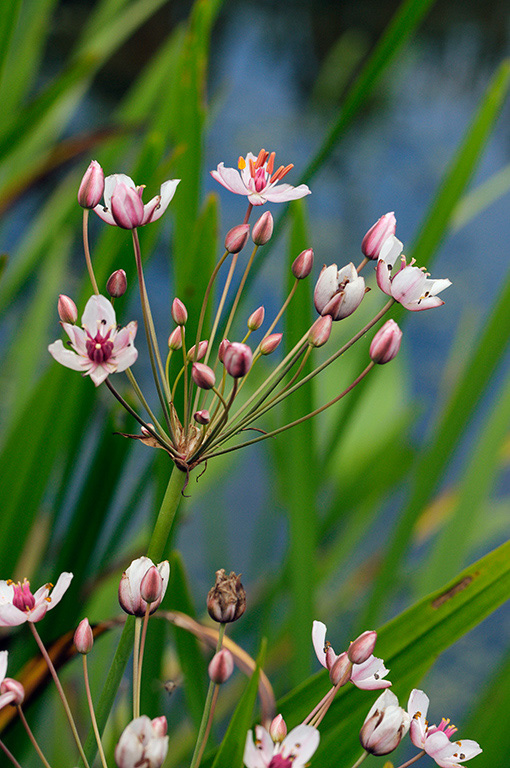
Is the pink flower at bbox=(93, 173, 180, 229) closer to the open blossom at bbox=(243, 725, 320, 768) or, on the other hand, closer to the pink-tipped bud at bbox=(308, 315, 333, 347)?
the pink-tipped bud at bbox=(308, 315, 333, 347)

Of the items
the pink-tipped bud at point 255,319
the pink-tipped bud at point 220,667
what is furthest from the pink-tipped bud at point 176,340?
the pink-tipped bud at point 220,667

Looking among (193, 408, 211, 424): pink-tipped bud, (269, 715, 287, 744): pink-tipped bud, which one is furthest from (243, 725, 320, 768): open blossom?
(193, 408, 211, 424): pink-tipped bud

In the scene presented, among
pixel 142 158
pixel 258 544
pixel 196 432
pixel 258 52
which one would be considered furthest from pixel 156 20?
pixel 196 432

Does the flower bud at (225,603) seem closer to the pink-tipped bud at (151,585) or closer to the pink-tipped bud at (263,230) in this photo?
the pink-tipped bud at (151,585)

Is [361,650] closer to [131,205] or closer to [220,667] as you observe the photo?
[220,667]

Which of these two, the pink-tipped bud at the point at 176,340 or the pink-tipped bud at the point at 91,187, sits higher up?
the pink-tipped bud at the point at 91,187

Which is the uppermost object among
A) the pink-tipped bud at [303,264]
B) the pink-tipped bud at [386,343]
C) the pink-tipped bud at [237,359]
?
the pink-tipped bud at [303,264]
